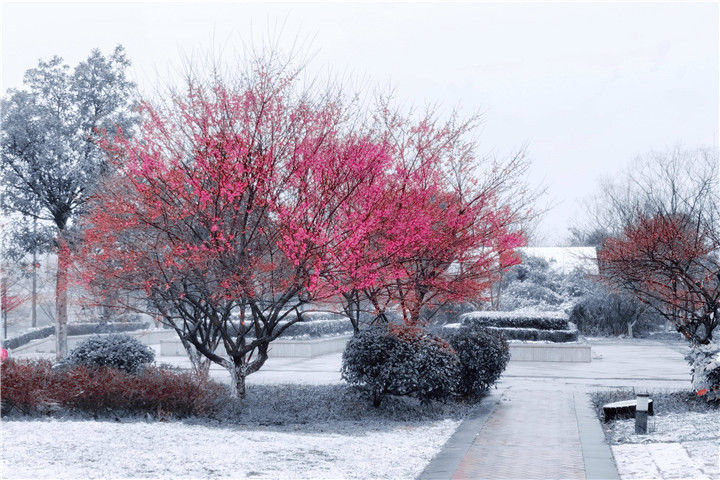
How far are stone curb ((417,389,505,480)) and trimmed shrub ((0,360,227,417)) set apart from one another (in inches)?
150

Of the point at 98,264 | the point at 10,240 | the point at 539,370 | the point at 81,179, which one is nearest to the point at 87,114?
the point at 81,179

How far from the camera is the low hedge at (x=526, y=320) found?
25797mm

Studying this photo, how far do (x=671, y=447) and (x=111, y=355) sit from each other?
9591 millimetres

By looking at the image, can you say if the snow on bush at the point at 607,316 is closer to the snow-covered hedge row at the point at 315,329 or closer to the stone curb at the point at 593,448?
the snow-covered hedge row at the point at 315,329

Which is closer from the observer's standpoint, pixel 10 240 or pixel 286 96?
pixel 286 96

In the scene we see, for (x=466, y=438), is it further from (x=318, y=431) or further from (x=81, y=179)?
(x=81, y=179)

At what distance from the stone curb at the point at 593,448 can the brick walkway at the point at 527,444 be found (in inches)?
3.5

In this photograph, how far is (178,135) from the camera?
12.2 metres

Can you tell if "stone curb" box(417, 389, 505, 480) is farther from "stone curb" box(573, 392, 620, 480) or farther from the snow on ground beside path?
"stone curb" box(573, 392, 620, 480)

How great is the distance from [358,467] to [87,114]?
1899 centimetres

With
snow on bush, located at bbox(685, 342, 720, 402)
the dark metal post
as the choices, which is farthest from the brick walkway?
snow on bush, located at bbox(685, 342, 720, 402)

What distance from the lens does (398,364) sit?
478 inches

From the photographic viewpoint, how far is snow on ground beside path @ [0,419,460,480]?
726 centimetres

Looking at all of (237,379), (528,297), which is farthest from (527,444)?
(528,297)
